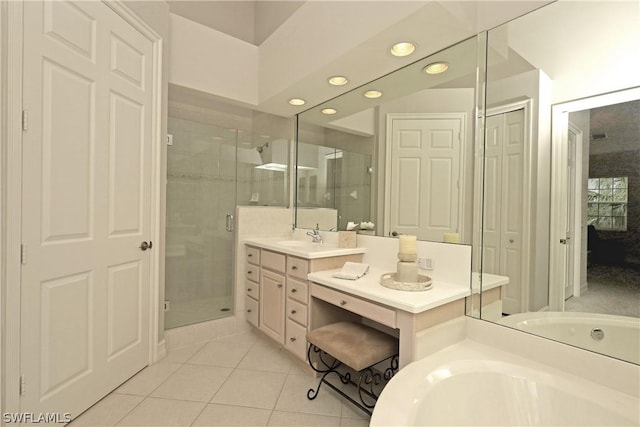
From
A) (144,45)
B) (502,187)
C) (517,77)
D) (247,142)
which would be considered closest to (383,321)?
(502,187)

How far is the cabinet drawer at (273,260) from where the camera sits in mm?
2342

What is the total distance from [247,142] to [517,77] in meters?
2.29

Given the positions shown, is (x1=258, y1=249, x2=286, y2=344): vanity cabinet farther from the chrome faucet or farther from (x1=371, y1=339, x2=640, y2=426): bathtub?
(x1=371, y1=339, x2=640, y2=426): bathtub

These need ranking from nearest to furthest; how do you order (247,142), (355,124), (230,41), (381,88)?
(381,88)
(355,124)
(230,41)
(247,142)

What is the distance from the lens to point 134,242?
203cm

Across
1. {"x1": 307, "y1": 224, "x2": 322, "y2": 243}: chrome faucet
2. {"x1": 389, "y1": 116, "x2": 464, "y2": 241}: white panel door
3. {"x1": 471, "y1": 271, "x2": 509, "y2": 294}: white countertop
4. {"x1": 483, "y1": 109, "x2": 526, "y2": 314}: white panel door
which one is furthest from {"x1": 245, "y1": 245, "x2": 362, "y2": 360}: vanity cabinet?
{"x1": 483, "y1": 109, "x2": 526, "y2": 314}: white panel door

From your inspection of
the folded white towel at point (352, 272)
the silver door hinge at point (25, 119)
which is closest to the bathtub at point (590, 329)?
the folded white towel at point (352, 272)

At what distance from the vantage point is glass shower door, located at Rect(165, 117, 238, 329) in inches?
102

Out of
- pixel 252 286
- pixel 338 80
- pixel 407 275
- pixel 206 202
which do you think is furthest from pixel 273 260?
pixel 338 80

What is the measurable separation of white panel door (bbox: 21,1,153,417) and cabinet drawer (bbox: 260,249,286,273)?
89cm

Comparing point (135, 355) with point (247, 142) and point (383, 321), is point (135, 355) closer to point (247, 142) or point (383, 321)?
point (383, 321)

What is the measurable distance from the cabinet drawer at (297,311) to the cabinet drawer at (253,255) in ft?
1.95

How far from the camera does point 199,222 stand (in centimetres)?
274

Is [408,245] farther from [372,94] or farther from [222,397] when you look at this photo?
[222,397]
